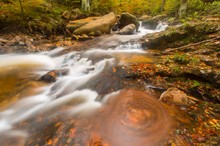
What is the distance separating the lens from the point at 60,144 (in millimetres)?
2713

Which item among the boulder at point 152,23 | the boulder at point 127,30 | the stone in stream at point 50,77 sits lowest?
the stone in stream at point 50,77

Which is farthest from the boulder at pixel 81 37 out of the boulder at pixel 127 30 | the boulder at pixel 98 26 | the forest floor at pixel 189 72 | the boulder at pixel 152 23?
the boulder at pixel 152 23

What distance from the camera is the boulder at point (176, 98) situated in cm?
370

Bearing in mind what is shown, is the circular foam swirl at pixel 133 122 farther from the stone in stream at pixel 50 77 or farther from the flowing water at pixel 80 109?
the stone in stream at pixel 50 77

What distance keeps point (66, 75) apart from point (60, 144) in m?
3.38

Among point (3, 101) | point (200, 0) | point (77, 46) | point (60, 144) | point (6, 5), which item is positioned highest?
point (200, 0)

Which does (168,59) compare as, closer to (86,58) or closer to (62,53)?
(86,58)

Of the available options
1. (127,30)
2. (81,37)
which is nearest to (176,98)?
(81,37)

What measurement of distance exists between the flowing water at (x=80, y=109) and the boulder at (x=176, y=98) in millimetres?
298

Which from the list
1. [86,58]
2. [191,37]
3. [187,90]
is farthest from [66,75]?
[191,37]

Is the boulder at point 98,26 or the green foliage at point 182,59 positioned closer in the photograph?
the green foliage at point 182,59

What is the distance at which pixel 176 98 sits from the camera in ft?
12.3

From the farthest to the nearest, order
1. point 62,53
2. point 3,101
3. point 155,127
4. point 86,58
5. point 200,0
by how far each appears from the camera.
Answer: point 200,0
point 62,53
point 86,58
point 3,101
point 155,127

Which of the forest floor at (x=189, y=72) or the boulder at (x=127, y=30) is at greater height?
the boulder at (x=127, y=30)
